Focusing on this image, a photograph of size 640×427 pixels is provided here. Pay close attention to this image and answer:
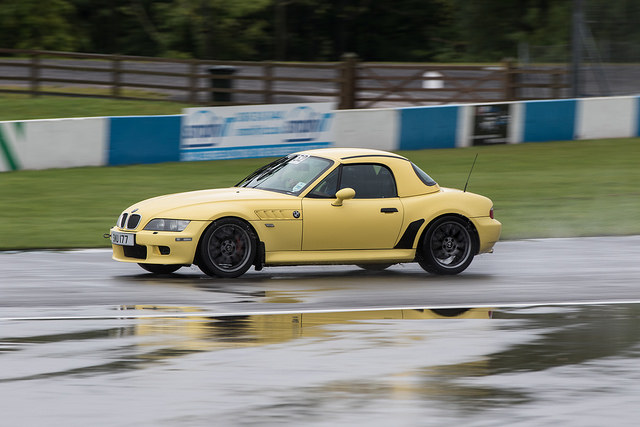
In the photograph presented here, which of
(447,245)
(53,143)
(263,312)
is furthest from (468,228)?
(53,143)

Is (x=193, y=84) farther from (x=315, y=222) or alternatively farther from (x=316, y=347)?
(x=316, y=347)

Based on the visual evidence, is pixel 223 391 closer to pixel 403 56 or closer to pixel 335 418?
pixel 335 418

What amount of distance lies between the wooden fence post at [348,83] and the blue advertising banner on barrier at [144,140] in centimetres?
839

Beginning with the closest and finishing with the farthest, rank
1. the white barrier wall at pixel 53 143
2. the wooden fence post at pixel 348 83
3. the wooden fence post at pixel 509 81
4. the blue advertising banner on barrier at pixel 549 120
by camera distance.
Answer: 1. the white barrier wall at pixel 53 143
2. the blue advertising banner on barrier at pixel 549 120
3. the wooden fence post at pixel 348 83
4. the wooden fence post at pixel 509 81

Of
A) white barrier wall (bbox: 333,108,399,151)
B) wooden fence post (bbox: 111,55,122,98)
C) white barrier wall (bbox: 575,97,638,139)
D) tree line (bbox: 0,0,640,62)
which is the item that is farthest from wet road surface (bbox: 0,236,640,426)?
tree line (bbox: 0,0,640,62)

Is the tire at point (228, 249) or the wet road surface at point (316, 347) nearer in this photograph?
the wet road surface at point (316, 347)

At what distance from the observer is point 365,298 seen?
10.3m

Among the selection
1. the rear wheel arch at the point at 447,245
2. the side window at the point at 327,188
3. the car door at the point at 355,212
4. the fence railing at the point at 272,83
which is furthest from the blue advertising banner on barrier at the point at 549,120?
the side window at the point at 327,188

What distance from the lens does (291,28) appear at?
58250 mm

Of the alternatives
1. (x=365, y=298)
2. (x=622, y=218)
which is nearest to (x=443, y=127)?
(x=622, y=218)

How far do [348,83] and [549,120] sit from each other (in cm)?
591

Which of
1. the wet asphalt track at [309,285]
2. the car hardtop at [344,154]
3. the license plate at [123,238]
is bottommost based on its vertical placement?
the wet asphalt track at [309,285]

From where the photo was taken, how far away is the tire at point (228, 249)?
10.9m

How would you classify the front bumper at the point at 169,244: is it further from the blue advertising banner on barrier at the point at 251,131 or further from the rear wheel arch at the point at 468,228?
the blue advertising banner on barrier at the point at 251,131
